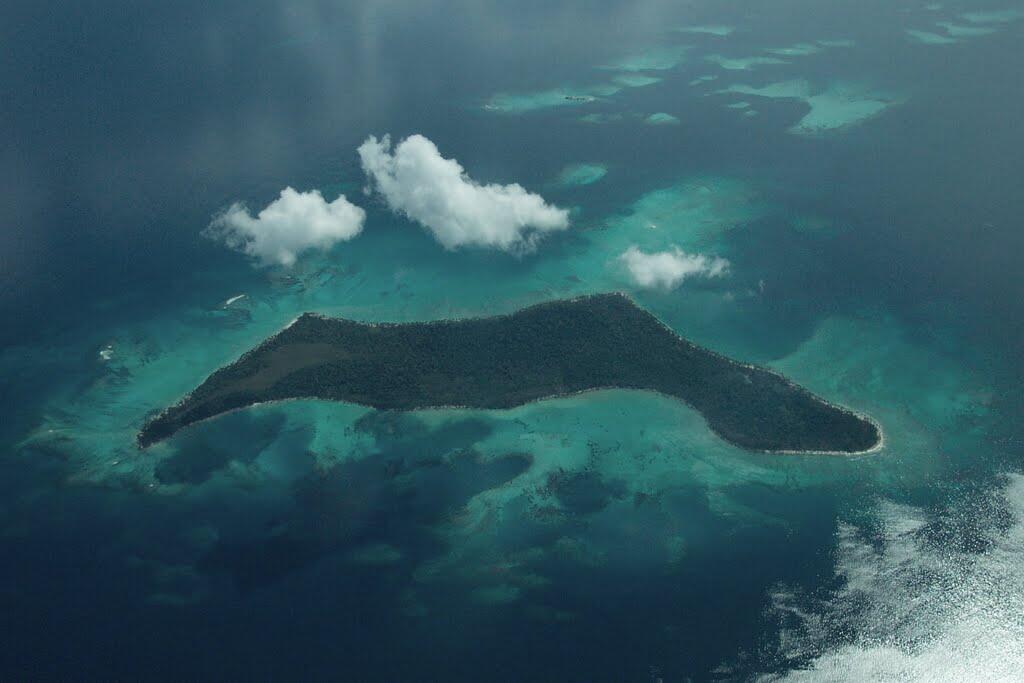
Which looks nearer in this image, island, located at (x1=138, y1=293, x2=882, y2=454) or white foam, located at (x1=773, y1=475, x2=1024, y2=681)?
white foam, located at (x1=773, y1=475, x2=1024, y2=681)

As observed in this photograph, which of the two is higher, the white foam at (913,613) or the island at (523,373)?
the island at (523,373)

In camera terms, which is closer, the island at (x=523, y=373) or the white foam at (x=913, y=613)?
the white foam at (x=913, y=613)

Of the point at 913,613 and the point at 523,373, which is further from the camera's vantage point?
the point at 523,373

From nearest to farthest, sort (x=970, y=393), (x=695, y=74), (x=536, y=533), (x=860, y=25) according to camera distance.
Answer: (x=536, y=533)
(x=970, y=393)
(x=695, y=74)
(x=860, y=25)

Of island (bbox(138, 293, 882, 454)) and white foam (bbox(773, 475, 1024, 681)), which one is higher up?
island (bbox(138, 293, 882, 454))

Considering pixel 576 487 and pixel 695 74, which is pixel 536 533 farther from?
pixel 695 74

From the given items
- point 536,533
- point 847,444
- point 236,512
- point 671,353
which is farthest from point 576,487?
point 236,512

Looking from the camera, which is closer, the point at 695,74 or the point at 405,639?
the point at 405,639

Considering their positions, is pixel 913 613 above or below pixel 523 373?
below
